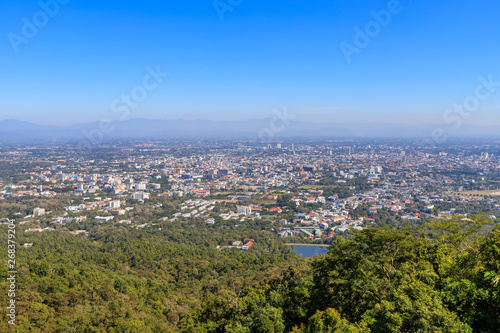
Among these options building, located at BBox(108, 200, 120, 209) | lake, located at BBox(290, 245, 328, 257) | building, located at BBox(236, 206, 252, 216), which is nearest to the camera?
lake, located at BBox(290, 245, 328, 257)

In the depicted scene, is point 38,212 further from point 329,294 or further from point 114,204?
point 329,294

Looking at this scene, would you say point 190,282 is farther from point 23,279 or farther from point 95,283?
point 23,279

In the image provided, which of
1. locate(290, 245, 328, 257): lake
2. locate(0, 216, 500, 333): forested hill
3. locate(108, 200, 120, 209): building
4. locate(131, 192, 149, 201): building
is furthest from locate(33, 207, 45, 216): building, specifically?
locate(290, 245, 328, 257): lake

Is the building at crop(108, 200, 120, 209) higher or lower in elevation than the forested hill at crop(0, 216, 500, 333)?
lower

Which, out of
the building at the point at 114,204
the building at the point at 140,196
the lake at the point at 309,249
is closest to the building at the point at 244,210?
the lake at the point at 309,249

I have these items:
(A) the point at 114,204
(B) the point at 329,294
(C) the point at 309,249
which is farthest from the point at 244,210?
(B) the point at 329,294

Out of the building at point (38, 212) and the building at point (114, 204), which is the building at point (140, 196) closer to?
the building at point (114, 204)

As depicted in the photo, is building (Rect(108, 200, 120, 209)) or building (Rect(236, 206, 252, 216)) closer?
building (Rect(236, 206, 252, 216))

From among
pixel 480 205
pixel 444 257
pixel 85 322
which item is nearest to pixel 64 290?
pixel 85 322

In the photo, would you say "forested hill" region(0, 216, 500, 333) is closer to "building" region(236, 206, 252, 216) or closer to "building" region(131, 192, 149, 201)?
"building" region(236, 206, 252, 216)
